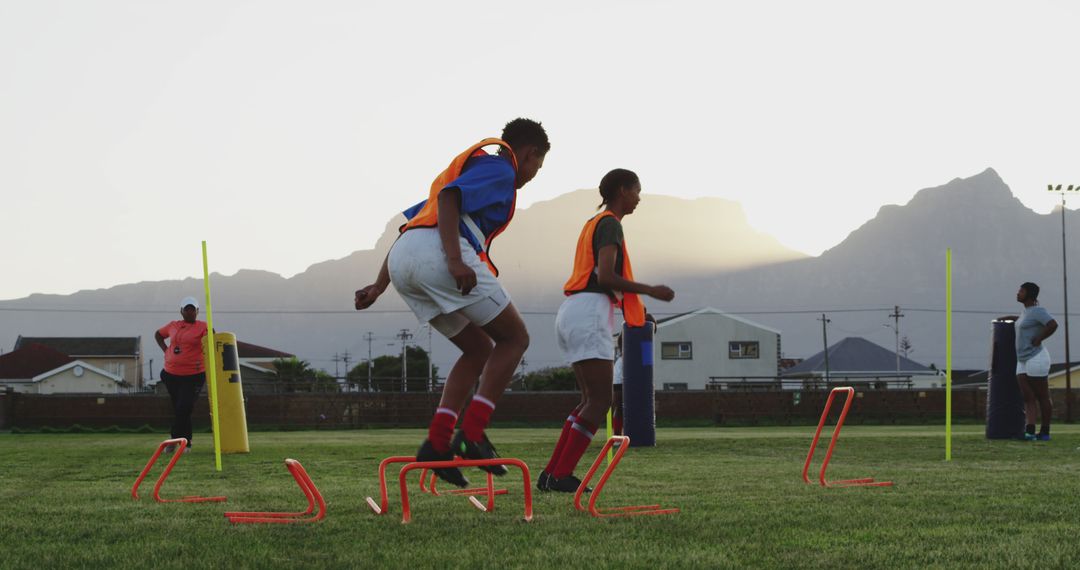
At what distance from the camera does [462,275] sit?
4.52 meters

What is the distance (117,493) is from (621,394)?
8.44 m

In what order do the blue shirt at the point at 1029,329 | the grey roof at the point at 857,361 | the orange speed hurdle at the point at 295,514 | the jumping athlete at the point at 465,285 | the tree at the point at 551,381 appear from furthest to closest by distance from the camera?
1. the grey roof at the point at 857,361
2. the tree at the point at 551,381
3. the blue shirt at the point at 1029,329
4. the jumping athlete at the point at 465,285
5. the orange speed hurdle at the point at 295,514

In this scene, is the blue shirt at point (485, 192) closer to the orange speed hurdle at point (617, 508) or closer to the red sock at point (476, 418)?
the red sock at point (476, 418)

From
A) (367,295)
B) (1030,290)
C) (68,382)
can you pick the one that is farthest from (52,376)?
(367,295)

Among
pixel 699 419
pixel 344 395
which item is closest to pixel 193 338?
pixel 344 395

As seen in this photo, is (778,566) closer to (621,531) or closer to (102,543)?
(621,531)

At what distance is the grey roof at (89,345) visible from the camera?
3883 inches

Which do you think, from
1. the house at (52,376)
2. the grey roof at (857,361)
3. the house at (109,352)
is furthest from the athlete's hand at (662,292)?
the house at (109,352)

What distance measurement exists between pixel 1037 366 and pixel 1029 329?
18.6 inches

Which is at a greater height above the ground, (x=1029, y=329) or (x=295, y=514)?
(x=1029, y=329)

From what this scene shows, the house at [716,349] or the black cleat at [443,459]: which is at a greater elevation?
the black cleat at [443,459]

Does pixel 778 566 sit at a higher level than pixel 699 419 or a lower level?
higher

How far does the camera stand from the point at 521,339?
502 centimetres

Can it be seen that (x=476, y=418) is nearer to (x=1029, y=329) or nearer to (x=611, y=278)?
(x=611, y=278)
